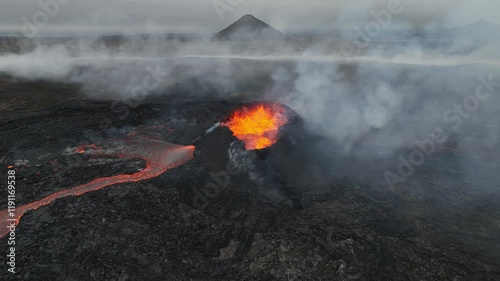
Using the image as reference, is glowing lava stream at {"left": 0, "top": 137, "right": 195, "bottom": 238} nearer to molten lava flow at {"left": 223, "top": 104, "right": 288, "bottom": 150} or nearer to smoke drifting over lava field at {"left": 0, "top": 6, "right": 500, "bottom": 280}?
smoke drifting over lava field at {"left": 0, "top": 6, "right": 500, "bottom": 280}

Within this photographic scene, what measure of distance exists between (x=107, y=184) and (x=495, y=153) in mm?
20311

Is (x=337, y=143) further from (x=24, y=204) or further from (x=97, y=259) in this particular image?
(x=24, y=204)

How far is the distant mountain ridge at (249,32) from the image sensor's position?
128875mm

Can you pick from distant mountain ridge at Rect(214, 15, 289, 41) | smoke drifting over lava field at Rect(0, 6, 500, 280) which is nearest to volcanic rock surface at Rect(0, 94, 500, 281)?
smoke drifting over lava field at Rect(0, 6, 500, 280)

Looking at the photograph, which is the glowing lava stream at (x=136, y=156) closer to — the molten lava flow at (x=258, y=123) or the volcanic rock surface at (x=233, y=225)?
the volcanic rock surface at (x=233, y=225)

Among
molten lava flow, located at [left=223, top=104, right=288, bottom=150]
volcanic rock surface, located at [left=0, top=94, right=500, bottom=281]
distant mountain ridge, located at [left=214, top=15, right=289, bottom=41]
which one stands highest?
distant mountain ridge, located at [left=214, top=15, right=289, bottom=41]

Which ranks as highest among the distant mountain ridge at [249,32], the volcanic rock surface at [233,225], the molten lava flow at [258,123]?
the distant mountain ridge at [249,32]

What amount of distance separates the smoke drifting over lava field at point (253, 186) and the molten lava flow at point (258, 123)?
11cm

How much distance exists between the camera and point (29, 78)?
34.8 metres

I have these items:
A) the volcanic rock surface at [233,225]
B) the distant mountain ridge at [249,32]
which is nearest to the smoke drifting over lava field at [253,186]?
the volcanic rock surface at [233,225]

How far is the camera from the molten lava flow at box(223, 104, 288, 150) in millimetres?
16594

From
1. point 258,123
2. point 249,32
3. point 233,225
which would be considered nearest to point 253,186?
point 233,225

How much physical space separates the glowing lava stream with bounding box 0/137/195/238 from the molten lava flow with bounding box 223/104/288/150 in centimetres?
294

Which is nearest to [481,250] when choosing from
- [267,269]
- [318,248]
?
[318,248]
